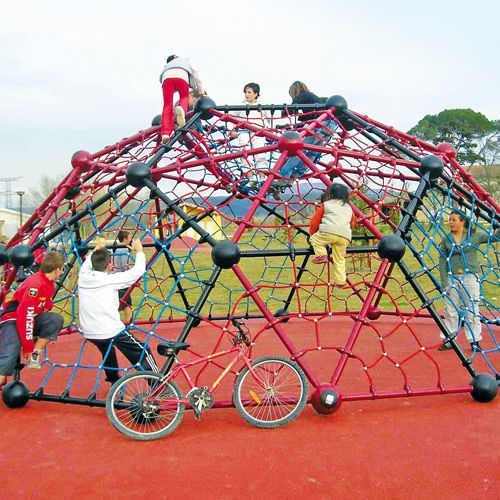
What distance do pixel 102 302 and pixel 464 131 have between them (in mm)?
43915

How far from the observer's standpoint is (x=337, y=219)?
16.4 feet

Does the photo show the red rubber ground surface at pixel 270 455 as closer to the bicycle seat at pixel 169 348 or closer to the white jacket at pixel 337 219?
the bicycle seat at pixel 169 348

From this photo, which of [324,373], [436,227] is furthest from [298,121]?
[324,373]

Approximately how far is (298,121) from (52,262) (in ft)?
12.5

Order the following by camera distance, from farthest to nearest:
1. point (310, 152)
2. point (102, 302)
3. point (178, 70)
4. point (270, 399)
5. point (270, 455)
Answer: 1. point (310, 152)
2. point (178, 70)
3. point (102, 302)
4. point (270, 399)
5. point (270, 455)

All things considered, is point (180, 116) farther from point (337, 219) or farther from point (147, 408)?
point (147, 408)

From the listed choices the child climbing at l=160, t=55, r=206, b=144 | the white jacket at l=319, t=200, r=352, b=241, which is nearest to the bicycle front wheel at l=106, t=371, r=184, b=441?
the white jacket at l=319, t=200, r=352, b=241

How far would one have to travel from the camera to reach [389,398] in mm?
4844

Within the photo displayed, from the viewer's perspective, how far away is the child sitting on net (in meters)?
4.95

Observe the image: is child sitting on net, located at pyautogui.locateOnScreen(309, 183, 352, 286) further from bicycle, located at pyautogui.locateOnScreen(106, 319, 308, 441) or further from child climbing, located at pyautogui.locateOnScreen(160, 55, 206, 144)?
child climbing, located at pyautogui.locateOnScreen(160, 55, 206, 144)

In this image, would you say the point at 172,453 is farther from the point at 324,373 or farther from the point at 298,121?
the point at 298,121

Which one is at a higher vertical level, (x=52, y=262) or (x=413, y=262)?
(x=52, y=262)

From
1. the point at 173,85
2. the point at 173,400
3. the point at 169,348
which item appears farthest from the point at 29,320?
the point at 173,85

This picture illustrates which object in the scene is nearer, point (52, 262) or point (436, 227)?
point (52, 262)
